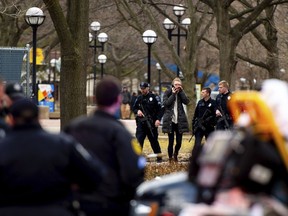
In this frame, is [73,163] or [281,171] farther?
[73,163]

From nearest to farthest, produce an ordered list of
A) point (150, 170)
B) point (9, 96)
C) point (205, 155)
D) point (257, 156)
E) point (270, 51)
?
point (257, 156), point (205, 155), point (9, 96), point (150, 170), point (270, 51)

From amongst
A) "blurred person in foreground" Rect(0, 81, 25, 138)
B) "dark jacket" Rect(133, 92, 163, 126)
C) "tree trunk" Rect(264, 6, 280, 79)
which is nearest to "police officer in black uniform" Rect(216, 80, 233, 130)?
"dark jacket" Rect(133, 92, 163, 126)

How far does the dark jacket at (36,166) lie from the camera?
8266mm

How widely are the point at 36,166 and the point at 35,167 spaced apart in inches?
0.5

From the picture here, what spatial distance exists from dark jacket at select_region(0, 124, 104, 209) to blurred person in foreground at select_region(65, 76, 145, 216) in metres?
0.69

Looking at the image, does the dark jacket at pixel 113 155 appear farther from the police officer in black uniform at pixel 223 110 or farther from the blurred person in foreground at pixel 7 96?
the police officer in black uniform at pixel 223 110

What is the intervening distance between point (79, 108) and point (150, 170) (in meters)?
2.01

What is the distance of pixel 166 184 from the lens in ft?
29.2

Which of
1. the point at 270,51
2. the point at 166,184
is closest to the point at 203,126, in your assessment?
the point at 166,184

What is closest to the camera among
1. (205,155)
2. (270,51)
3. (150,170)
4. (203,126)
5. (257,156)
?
(257,156)

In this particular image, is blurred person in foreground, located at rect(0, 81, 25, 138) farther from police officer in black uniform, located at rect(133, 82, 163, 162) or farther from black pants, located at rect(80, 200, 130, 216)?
police officer in black uniform, located at rect(133, 82, 163, 162)

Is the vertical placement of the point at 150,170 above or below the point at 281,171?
below

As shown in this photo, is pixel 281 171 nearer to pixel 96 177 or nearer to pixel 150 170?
pixel 96 177

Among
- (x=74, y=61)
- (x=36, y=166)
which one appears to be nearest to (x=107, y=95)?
(x=36, y=166)
